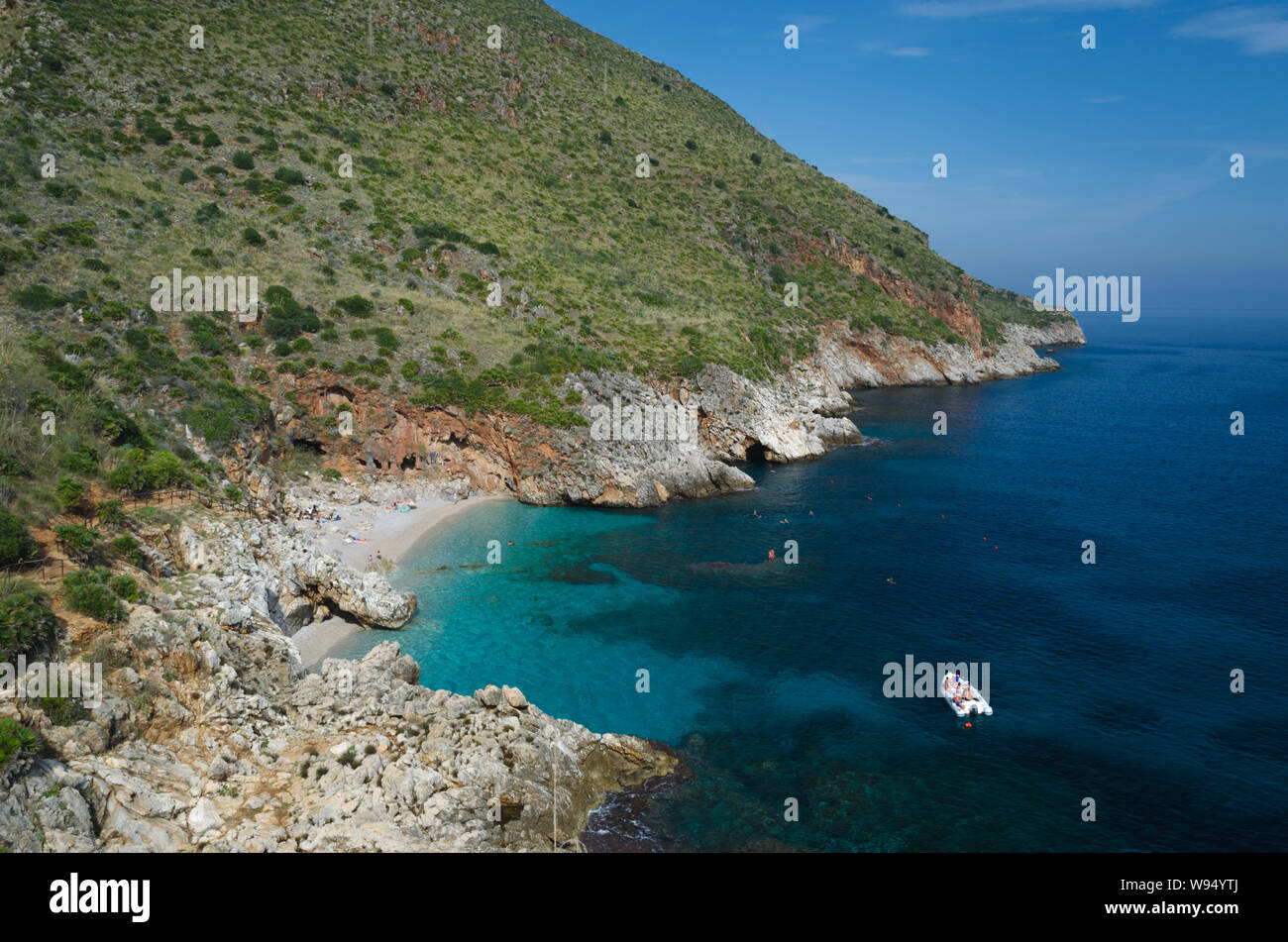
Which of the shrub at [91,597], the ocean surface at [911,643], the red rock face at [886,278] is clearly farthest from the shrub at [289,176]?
the red rock face at [886,278]

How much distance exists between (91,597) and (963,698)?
30253mm

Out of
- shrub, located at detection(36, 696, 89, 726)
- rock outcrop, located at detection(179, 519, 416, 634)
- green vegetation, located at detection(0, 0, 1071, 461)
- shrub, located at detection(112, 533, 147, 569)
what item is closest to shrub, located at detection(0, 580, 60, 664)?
shrub, located at detection(36, 696, 89, 726)

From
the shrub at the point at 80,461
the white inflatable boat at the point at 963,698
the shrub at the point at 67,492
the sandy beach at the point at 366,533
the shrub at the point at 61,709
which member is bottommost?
the white inflatable boat at the point at 963,698

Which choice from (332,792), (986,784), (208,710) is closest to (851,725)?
(986,784)

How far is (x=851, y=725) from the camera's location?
88.7ft

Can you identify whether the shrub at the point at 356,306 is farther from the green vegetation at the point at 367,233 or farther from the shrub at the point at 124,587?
the shrub at the point at 124,587

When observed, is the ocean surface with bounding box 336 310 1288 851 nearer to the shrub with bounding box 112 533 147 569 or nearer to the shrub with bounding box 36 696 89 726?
the shrub with bounding box 112 533 147 569

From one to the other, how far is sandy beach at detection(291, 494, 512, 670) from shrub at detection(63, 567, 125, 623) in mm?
10413

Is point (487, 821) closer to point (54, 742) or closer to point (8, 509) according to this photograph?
point (54, 742)

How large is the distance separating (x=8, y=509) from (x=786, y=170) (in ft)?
398

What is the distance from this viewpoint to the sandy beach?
33.6 m

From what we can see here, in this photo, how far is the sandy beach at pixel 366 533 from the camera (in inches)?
1323

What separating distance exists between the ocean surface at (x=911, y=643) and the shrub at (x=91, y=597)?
11622 mm

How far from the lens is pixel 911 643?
108ft
